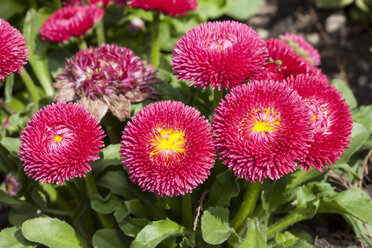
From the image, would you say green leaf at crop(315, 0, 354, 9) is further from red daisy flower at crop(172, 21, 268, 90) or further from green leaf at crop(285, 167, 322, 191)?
red daisy flower at crop(172, 21, 268, 90)

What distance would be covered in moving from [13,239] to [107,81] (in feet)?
2.82

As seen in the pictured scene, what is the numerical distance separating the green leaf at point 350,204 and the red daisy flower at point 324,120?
1.44 feet

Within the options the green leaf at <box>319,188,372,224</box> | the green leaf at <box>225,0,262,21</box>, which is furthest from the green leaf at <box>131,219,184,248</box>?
the green leaf at <box>225,0,262,21</box>

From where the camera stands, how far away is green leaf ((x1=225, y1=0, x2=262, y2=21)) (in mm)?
4059

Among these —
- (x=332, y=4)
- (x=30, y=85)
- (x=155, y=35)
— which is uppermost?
(x=155, y=35)

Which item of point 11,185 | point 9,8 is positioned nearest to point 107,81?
point 11,185

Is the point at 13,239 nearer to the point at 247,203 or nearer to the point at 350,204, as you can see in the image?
the point at 247,203

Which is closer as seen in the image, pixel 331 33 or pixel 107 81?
pixel 107 81

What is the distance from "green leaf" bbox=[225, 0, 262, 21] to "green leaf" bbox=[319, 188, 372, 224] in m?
2.35

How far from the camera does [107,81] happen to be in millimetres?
2068

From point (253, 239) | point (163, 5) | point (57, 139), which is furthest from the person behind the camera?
point (163, 5)

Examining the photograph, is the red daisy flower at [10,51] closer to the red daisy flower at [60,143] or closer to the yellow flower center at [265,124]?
the red daisy flower at [60,143]

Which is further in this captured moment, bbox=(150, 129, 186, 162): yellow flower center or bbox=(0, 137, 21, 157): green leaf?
bbox=(0, 137, 21, 157): green leaf

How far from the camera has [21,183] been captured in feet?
7.13
